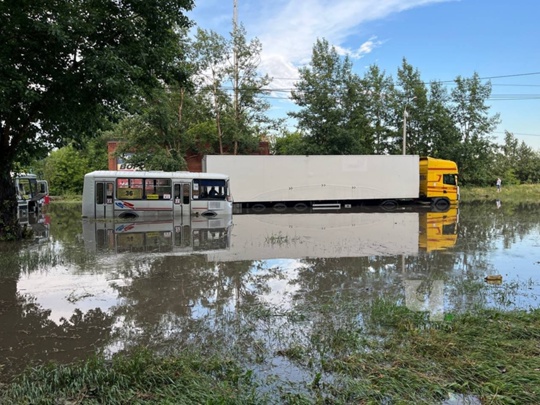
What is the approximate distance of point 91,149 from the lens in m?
44.1

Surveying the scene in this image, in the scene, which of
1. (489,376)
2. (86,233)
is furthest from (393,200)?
(489,376)

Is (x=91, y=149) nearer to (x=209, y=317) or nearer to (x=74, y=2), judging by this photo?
(x=74, y=2)

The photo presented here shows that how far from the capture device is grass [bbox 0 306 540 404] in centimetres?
336

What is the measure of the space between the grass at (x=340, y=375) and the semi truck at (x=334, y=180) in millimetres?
20997

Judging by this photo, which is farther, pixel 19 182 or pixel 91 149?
pixel 91 149

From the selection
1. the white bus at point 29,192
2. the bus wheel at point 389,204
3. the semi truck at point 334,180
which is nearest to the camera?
the white bus at point 29,192

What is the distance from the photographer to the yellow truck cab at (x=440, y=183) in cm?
2823

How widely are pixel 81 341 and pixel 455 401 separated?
4.11 meters

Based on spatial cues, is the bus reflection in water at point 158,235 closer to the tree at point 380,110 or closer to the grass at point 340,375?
the grass at point 340,375

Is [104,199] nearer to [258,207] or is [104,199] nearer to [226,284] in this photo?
[258,207]

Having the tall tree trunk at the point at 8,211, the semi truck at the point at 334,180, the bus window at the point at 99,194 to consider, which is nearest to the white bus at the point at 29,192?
the bus window at the point at 99,194

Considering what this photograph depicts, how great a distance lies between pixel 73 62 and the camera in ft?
32.9

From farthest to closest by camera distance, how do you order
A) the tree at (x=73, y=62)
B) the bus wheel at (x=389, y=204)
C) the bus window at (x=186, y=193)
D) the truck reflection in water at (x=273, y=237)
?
the bus wheel at (x=389, y=204), the bus window at (x=186, y=193), the truck reflection in water at (x=273, y=237), the tree at (x=73, y=62)

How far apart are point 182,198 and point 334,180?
37.4 ft
